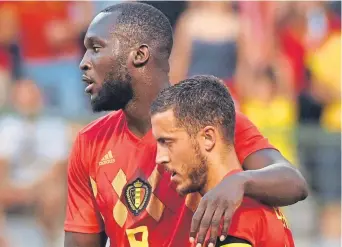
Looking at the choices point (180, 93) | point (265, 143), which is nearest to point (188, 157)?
point (180, 93)

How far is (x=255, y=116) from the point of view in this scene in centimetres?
1044

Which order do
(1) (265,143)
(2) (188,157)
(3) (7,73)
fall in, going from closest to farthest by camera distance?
(2) (188,157) < (1) (265,143) < (3) (7,73)

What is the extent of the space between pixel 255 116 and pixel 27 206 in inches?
97.4

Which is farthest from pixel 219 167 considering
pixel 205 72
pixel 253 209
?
pixel 205 72

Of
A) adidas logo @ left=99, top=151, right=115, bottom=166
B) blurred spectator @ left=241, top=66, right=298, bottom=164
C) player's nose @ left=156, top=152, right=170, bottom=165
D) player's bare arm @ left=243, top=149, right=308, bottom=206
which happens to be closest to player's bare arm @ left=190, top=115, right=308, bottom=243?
player's bare arm @ left=243, top=149, right=308, bottom=206

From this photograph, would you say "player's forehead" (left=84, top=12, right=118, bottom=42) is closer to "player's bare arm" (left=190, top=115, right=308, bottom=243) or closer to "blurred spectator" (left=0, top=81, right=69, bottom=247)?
"player's bare arm" (left=190, top=115, right=308, bottom=243)

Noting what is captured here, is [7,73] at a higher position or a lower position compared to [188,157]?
higher

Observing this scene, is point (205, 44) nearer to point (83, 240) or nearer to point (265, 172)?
point (83, 240)

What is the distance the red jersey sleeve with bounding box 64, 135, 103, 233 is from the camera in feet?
17.5

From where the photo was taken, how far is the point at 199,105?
436 cm

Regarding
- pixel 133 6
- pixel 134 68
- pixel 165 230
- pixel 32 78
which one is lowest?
pixel 165 230

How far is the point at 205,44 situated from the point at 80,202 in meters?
5.27

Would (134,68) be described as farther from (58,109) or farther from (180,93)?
(58,109)

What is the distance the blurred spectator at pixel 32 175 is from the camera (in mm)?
9812
